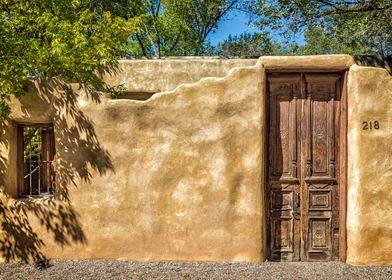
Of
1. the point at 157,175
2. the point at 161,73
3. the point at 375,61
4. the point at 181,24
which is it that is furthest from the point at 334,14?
the point at 181,24

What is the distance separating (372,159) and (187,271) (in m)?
3.28

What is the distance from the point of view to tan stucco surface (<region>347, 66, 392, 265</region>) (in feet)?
17.5

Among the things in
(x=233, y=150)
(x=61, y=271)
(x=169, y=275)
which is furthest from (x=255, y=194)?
(x=61, y=271)

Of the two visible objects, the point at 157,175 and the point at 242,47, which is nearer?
the point at 157,175

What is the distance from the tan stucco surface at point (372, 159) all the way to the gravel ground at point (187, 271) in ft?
1.53

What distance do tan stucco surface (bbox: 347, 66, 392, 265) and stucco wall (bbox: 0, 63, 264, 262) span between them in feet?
4.77

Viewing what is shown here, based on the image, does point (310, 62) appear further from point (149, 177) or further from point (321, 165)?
point (149, 177)

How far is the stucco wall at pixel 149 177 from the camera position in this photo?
5.47 metres

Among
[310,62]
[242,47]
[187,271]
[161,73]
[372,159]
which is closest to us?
[187,271]

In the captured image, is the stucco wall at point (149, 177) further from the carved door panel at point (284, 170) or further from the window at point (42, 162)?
the carved door panel at point (284, 170)

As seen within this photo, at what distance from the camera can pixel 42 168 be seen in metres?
6.38

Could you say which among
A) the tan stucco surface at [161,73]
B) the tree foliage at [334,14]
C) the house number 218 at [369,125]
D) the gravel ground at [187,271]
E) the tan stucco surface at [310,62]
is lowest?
the gravel ground at [187,271]

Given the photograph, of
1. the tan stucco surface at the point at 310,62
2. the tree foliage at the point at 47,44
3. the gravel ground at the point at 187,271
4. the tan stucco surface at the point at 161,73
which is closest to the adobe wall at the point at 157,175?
the tan stucco surface at the point at 310,62

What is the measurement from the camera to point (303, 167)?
5.61m
